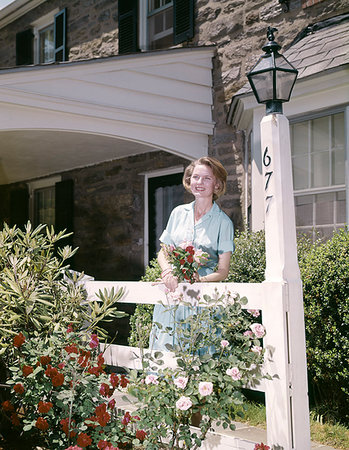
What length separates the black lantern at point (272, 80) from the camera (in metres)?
2.95

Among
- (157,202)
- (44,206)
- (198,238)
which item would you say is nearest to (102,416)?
(198,238)

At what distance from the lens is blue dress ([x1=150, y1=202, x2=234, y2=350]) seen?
126 inches

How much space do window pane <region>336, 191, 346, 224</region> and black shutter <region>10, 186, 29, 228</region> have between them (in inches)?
301

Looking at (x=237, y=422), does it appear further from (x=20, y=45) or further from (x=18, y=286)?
(x=20, y=45)

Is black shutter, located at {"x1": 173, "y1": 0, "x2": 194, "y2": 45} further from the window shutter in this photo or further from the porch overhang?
the window shutter

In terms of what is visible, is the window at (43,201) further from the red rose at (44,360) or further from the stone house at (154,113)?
the red rose at (44,360)

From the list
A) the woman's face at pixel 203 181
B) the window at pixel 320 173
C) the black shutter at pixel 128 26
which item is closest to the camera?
the woman's face at pixel 203 181

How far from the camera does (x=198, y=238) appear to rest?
3285mm

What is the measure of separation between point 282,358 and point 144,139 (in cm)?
502

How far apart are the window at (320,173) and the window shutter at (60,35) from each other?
5920 mm

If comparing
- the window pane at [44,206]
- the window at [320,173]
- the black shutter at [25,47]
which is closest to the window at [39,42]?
the black shutter at [25,47]

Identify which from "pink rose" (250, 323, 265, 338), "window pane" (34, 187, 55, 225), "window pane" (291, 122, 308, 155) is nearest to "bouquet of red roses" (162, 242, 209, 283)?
"pink rose" (250, 323, 265, 338)

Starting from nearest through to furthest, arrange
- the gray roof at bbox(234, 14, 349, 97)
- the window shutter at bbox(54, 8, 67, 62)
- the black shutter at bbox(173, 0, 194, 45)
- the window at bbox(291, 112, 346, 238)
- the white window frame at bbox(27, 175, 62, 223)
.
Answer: the gray roof at bbox(234, 14, 349, 97)
the window at bbox(291, 112, 346, 238)
the black shutter at bbox(173, 0, 194, 45)
the window shutter at bbox(54, 8, 67, 62)
the white window frame at bbox(27, 175, 62, 223)

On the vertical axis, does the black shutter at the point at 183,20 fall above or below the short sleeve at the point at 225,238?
above
